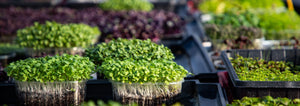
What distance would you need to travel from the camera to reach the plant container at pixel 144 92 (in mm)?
2305

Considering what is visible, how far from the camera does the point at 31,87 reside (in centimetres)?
→ 236

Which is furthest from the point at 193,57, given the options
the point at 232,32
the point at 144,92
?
the point at 144,92

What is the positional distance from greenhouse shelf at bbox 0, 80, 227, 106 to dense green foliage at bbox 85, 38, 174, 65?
8.9 inches

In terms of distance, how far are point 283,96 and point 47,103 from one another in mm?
1595

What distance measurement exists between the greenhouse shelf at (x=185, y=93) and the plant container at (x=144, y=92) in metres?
0.13

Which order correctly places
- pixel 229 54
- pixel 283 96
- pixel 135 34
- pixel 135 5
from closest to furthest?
pixel 283 96
pixel 229 54
pixel 135 34
pixel 135 5

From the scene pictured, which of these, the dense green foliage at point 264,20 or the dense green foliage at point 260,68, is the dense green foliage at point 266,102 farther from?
the dense green foliage at point 264,20

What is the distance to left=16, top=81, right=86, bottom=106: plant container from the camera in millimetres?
2348

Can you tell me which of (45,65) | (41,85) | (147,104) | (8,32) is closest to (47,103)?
(41,85)

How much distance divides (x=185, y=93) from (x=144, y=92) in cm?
42

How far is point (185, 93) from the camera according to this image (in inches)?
102

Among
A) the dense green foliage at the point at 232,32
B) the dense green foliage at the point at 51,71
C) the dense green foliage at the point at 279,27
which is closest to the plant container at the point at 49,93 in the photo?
the dense green foliage at the point at 51,71

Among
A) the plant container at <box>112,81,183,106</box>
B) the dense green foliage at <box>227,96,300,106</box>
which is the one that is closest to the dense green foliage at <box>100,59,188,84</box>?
the plant container at <box>112,81,183,106</box>

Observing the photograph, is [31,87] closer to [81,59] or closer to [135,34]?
[81,59]
